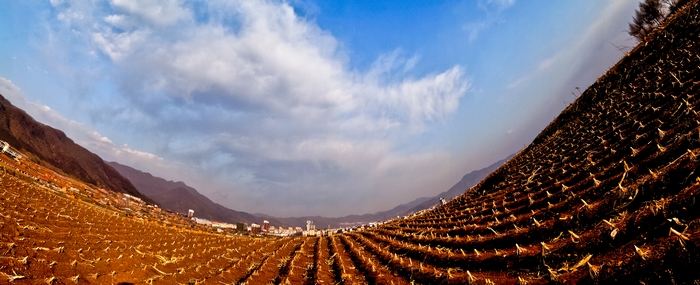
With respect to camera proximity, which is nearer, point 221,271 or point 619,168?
point 619,168

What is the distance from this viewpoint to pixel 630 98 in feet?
38.3

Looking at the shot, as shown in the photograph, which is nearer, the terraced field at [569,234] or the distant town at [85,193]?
the terraced field at [569,234]

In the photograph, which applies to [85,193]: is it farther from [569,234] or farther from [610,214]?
[610,214]

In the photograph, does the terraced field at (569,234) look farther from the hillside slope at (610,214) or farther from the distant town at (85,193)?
the distant town at (85,193)

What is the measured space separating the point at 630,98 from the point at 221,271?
60.5ft

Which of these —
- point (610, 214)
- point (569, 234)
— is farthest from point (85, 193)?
point (610, 214)

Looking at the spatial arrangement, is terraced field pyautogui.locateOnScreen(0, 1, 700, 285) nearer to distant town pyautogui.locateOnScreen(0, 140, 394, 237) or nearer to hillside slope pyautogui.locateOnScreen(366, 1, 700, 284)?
hillside slope pyautogui.locateOnScreen(366, 1, 700, 284)

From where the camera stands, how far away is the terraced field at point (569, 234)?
364 cm

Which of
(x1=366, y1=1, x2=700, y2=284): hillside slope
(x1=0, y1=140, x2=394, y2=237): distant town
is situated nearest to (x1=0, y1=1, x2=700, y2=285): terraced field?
(x1=366, y1=1, x2=700, y2=284): hillside slope

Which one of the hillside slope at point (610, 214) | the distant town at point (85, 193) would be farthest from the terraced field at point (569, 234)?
the distant town at point (85, 193)

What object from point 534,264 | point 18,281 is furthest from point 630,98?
point 18,281

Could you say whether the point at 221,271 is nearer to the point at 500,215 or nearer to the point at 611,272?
the point at 500,215

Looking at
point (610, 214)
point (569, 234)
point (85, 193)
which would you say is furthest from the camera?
point (85, 193)

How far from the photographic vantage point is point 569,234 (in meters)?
5.00
